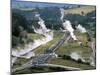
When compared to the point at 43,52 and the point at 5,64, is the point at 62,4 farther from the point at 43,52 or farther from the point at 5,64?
the point at 5,64

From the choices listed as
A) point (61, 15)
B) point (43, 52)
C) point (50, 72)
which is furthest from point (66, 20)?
point (50, 72)

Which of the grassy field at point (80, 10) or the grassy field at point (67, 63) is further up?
the grassy field at point (80, 10)

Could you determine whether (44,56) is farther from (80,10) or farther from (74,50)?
(80,10)

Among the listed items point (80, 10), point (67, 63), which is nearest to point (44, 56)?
point (67, 63)

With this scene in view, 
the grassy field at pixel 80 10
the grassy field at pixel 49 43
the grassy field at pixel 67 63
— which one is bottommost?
the grassy field at pixel 67 63

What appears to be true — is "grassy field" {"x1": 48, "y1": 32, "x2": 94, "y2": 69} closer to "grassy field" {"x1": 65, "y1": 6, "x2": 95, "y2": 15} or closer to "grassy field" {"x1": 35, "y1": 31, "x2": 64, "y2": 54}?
"grassy field" {"x1": 35, "y1": 31, "x2": 64, "y2": 54}

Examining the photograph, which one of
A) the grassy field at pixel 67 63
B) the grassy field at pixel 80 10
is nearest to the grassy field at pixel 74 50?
the grassy field at pixel 67 63

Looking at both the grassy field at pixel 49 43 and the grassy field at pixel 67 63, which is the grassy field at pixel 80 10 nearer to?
the grassy field at pixel 49 43

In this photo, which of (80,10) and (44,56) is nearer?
(44,56)

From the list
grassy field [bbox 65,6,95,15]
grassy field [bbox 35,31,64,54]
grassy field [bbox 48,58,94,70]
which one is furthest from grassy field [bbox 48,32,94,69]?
grassy field [bbox 65,6,95,15]

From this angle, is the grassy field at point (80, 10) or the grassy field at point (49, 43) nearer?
the grassy field at point (49, 43)

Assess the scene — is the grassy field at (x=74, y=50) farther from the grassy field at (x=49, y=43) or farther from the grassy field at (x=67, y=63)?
the grassy field at (x=49, y=43)
